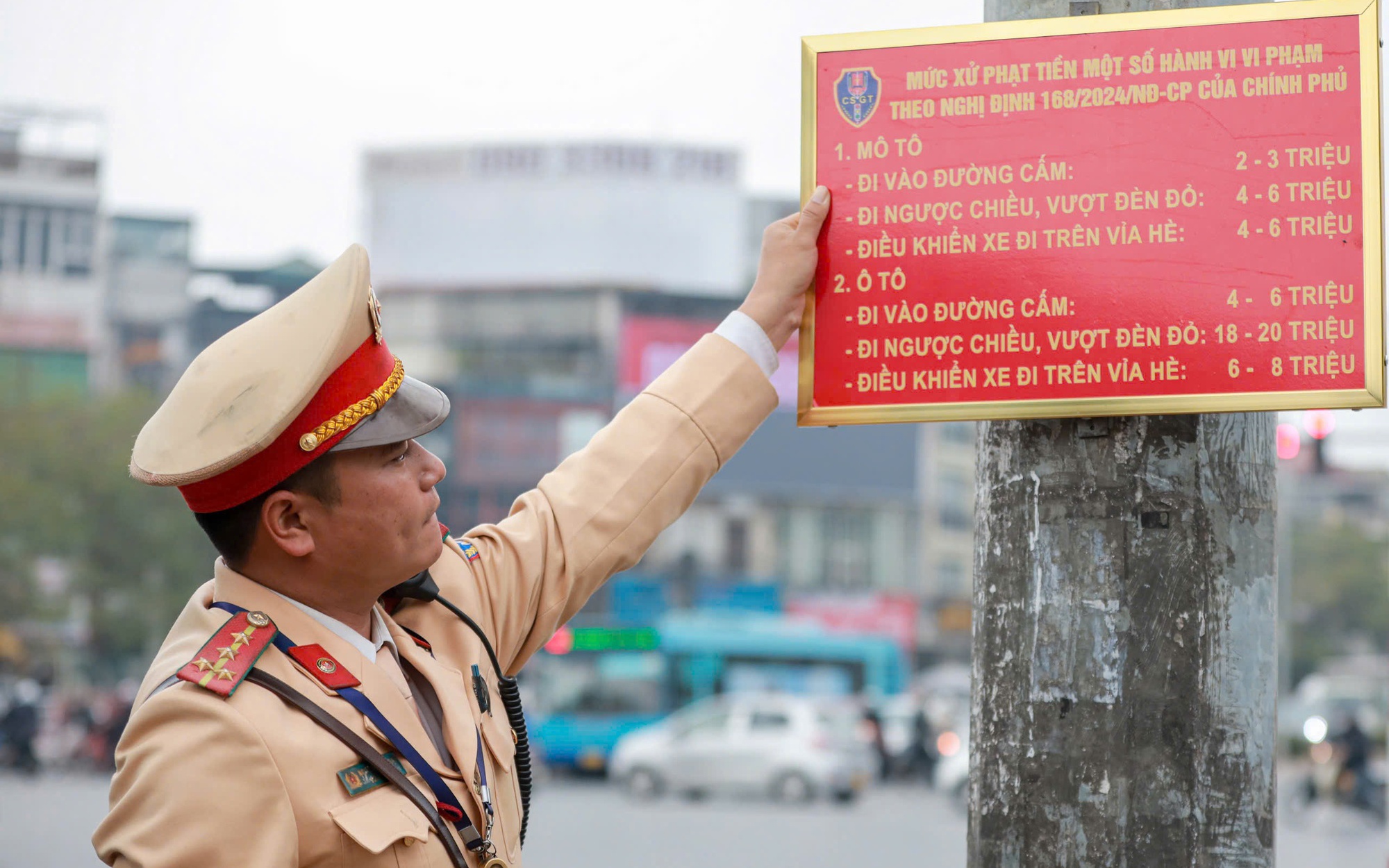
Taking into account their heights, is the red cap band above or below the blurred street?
above

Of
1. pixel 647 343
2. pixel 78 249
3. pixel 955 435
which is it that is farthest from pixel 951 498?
pixel 78 249

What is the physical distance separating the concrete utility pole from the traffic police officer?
1.86 feet

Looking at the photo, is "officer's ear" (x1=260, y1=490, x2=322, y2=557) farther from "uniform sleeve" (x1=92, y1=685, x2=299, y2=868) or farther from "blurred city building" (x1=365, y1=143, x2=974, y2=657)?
"blurred city building" (x1=365, y1=143, x2=974, y2=657)

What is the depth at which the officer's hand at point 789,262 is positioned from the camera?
2.34m

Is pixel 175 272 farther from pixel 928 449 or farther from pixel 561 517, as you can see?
pixel 561 517

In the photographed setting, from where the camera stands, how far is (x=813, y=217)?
233 centimetres

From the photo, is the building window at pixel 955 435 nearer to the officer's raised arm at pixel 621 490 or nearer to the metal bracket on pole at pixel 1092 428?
the officer's raised arm at pixel 621 490

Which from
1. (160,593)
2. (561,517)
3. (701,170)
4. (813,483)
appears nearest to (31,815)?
(561,517)

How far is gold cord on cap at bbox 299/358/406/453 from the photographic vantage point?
2.03 m

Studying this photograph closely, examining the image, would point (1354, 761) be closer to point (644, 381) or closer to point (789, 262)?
point (789, 262)

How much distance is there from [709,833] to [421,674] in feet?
40.5

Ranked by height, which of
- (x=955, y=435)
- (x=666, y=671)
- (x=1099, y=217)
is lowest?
(x=666, y=671)

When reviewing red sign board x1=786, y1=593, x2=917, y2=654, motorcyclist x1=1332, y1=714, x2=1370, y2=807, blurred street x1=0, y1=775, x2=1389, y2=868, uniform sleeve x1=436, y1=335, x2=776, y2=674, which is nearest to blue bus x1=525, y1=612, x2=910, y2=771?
blurred street x1=0, y1=775, x2=1389, y2=868

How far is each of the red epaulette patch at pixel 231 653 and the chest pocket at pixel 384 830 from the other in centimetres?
22
